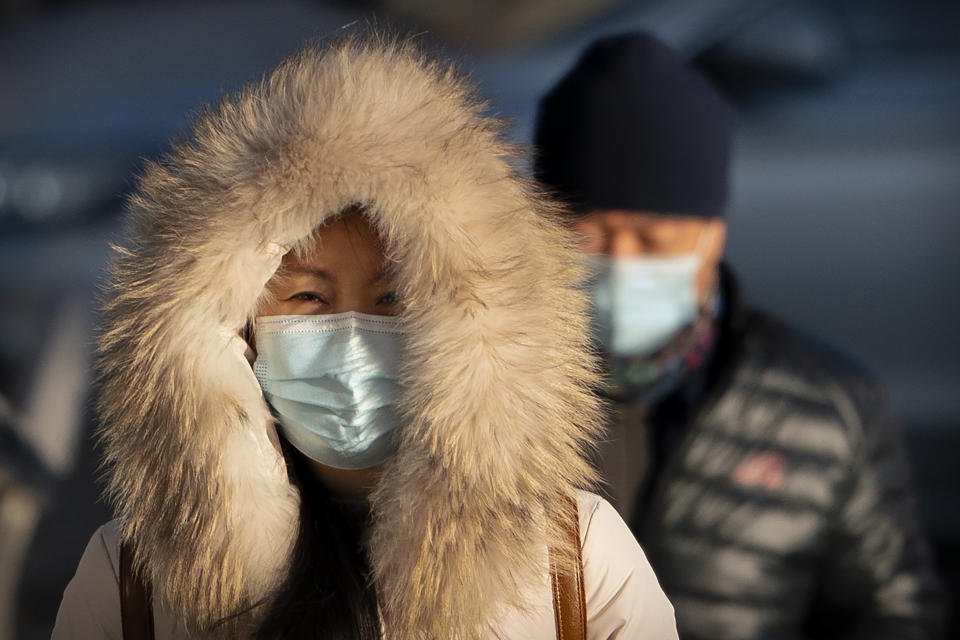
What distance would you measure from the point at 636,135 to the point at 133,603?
1.52m

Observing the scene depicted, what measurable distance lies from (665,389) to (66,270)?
3234mm

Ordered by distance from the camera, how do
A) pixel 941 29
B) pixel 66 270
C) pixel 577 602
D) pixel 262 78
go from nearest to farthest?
pixel 577 602 < pixel 262 78 < pixel 941 29 < pixel 66 270

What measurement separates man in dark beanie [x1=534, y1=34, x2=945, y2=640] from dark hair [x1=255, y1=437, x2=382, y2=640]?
0.76 metres

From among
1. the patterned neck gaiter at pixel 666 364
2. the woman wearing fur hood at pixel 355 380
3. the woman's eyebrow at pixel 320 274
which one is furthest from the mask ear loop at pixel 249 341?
the patterned neck gaiter at pixel 666 364

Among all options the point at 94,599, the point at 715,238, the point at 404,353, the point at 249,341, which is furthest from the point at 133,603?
the point at 715,238

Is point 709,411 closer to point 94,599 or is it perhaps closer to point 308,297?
point 308,297

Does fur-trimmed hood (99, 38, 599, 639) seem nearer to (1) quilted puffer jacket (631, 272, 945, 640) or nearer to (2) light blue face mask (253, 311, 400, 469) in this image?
(2) light blue face mask (253, 311, 400, 469)

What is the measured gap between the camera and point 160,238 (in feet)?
4.66

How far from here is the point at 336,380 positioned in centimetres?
141

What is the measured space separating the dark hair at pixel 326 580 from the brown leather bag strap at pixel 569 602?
26 centimetres

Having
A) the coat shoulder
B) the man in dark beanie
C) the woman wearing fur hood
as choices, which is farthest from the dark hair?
the man in dark beanie

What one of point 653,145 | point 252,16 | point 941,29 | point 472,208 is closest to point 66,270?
point 252,16

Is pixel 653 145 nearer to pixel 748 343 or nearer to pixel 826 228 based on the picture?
pixel 748 343

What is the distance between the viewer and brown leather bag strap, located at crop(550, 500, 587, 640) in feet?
4.34
